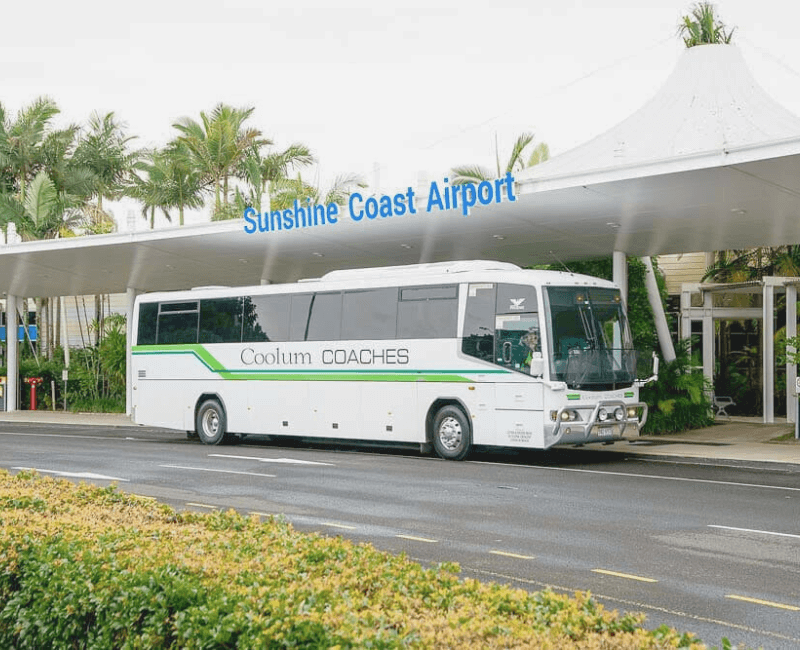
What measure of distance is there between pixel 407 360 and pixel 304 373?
269cm

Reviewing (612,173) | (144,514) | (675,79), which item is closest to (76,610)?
(144,514)

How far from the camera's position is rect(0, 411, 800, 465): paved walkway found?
18719 mm

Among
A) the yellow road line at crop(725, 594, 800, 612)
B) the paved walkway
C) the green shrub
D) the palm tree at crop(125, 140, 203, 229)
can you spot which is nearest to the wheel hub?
the paved walkway

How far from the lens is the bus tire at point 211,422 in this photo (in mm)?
23069

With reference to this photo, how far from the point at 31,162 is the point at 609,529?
124 feet

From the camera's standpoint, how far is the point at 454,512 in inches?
480

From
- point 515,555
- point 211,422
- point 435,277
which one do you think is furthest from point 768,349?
point 515,555

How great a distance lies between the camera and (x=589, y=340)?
18359mm

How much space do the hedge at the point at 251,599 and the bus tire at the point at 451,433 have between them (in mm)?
11800

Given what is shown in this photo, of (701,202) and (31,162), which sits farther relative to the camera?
(31,162)

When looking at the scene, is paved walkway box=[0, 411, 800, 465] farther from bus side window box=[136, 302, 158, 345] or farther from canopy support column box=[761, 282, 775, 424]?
bus side window box=[136, 302, 158, 345]

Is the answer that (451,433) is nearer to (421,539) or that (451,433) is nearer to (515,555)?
(421,539)

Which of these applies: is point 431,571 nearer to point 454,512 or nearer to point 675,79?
point 454,512

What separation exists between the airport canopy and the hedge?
11.4 m
